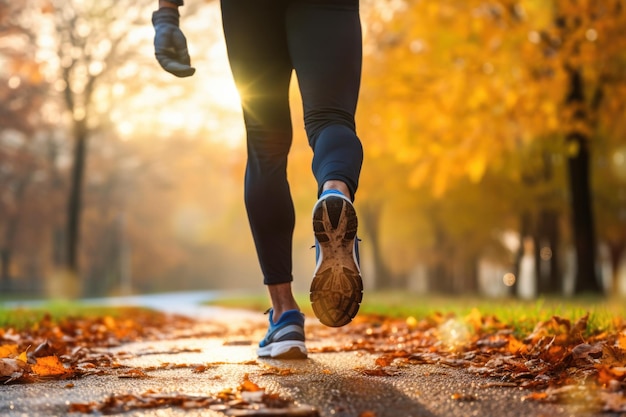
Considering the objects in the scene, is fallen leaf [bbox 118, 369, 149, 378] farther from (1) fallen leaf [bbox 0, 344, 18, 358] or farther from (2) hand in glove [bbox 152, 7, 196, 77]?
(2) hand in glove [bbox 152, 7, 196, 77]

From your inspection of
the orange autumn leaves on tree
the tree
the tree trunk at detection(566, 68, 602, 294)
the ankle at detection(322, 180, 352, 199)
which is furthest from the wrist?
the tree

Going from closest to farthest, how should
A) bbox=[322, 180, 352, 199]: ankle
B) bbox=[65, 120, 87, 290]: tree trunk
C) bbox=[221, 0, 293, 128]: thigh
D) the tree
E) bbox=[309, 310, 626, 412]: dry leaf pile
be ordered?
bbox=[309, 310, 626, 412]: dry leaf pile, bbox=[322, 180, 352, 199]: ankle, bbox=[221, 0, 293, 128]: thigh, the tree, bbox=[65, 120, 87, 290]: tree trunk

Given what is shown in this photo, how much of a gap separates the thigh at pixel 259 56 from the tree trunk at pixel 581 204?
10267mm

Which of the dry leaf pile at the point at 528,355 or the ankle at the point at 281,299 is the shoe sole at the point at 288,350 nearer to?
the ankle at the point at 281,299

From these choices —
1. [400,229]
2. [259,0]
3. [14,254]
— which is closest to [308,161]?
[400,229]

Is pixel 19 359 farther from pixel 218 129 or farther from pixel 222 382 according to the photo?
pixel 218 129

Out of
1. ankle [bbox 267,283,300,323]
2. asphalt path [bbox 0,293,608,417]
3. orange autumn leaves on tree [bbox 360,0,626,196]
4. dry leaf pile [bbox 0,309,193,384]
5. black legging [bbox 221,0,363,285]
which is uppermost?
orange autumn leaves on tree [bbox 360,0,626,196]

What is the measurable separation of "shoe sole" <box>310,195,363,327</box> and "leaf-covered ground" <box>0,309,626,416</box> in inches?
12.1

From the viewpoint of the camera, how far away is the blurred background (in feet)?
35.1

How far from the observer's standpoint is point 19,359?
108 inches

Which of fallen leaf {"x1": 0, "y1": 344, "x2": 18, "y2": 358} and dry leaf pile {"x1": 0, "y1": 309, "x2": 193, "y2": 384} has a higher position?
fallen leaf {"x1": 0, "y1": 344, "x2": 18, "y2": 358}

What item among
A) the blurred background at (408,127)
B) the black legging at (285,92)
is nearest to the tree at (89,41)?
the blurred background at (408,127)

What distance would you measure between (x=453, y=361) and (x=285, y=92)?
4.15 ft

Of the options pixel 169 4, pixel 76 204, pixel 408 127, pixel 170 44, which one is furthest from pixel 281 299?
pixel 76 204
